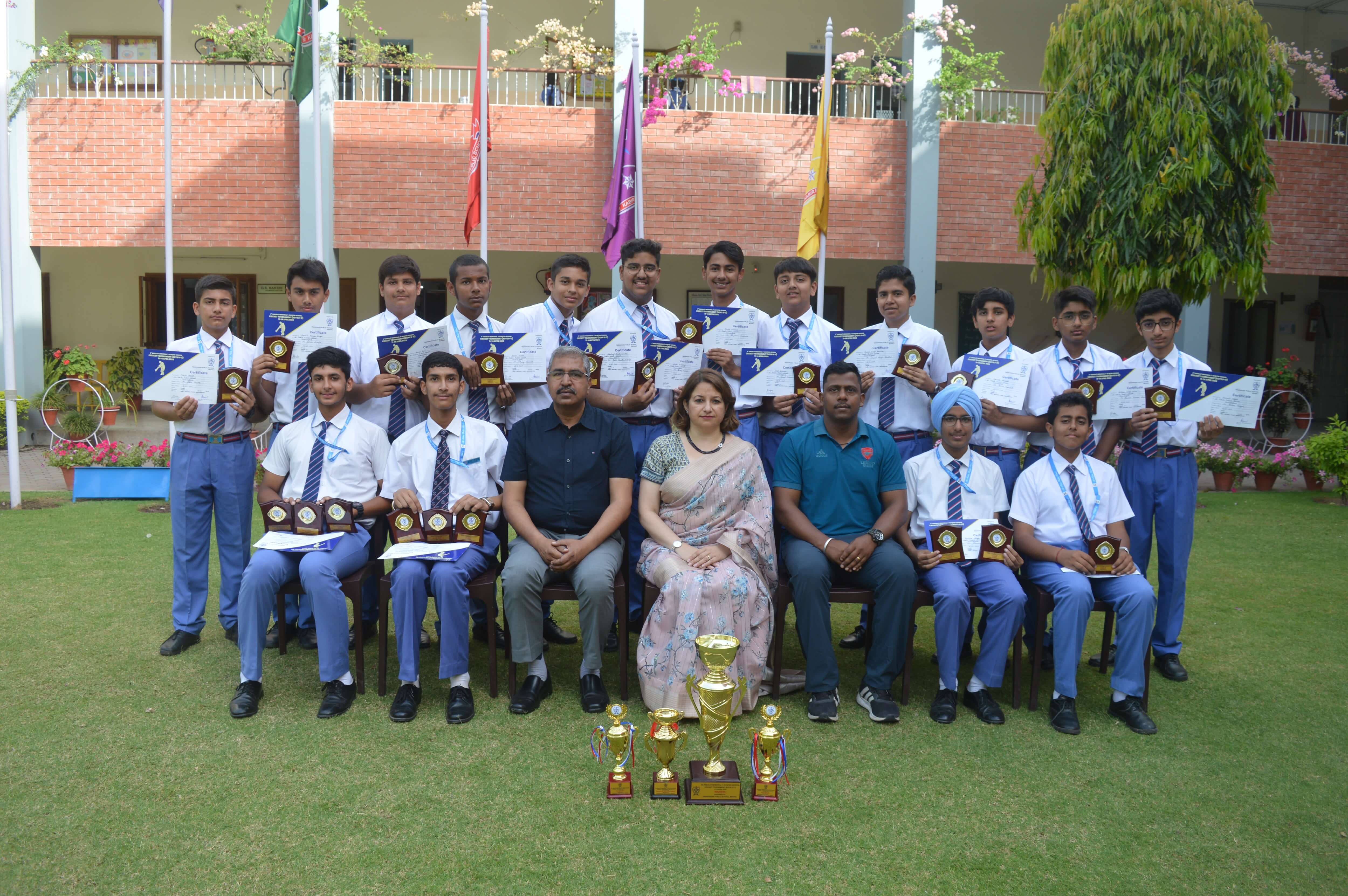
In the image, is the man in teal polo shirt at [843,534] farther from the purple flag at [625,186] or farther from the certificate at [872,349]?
the purple flag at [625,186]

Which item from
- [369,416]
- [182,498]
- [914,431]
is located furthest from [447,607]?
[914,431]

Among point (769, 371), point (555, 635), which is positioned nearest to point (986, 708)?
point (769, 371)

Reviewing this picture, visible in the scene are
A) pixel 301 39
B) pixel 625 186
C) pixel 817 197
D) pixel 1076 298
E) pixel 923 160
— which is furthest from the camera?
pixel 923 160

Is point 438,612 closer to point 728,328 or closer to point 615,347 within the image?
point 615,347

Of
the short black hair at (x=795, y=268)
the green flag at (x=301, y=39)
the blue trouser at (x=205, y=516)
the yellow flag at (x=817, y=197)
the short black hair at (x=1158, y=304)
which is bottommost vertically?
the blue trouser at (x=205, y=516)

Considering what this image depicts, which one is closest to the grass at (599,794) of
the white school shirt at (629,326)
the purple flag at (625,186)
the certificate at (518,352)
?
the white school shirt at (629,326)

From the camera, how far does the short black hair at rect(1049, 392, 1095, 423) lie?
452cm

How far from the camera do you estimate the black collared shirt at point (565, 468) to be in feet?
15.2

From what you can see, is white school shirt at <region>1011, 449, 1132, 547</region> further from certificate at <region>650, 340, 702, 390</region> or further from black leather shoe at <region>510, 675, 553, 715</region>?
black leather shoe at <region>510, 675, 553, 715</region>

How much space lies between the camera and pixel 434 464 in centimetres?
468

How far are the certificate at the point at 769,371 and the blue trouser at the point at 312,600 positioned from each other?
7.29ft

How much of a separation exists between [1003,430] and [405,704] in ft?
10.6

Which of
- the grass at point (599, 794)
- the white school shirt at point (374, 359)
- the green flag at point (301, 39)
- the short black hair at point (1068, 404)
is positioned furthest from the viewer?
the green flag at point (301, 39)

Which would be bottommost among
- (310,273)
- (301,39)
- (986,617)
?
(986,617)
